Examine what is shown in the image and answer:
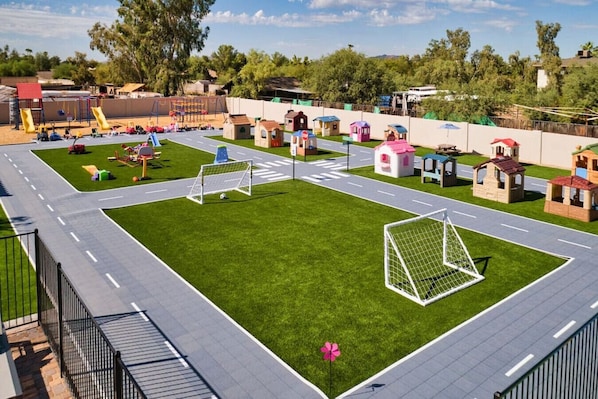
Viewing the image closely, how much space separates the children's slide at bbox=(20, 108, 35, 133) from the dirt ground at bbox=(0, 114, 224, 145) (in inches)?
20.8

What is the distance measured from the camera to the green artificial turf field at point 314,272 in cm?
1223

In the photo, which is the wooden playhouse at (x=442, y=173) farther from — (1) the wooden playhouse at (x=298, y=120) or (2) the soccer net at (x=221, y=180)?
(1) the wooden playhouse at (x=298, y=120)

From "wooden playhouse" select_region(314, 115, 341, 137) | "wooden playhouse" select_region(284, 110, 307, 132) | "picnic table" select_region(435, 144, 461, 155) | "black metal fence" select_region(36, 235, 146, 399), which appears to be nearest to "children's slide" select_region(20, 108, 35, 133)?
"wooden playhouse" select_region(284, 110, 307, 132)

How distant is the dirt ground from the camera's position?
42.2 metres

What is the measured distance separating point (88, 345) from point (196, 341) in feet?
9.68

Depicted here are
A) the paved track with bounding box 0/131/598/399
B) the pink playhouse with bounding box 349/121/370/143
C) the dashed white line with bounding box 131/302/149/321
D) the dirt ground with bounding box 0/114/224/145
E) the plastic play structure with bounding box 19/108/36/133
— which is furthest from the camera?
the plastic play structure with bounding box 19/108/36/133

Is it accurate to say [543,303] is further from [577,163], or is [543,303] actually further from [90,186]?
[90,186]

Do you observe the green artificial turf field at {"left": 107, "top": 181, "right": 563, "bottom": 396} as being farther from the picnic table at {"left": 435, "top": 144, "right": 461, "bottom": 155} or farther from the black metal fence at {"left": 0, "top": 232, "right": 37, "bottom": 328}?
the picnic table at {"left": 435, "top": 144, "right": 461, "bottom": 155}

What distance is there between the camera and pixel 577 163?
90.1 ft

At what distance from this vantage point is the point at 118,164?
32500 mm

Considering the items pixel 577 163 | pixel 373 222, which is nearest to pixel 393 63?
pixel 577 163

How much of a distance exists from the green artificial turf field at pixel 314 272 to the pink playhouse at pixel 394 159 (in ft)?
18.4

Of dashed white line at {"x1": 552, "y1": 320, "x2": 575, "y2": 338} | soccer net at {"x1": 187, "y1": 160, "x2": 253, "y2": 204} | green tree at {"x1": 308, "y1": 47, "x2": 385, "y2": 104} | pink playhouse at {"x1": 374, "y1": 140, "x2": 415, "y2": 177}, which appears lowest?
dashed white line at {"x1": 552, "y1": 320, "x2": 575, "y2": 338}

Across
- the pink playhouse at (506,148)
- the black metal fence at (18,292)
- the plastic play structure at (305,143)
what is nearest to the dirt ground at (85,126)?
the plastic play structure at (305,143)
